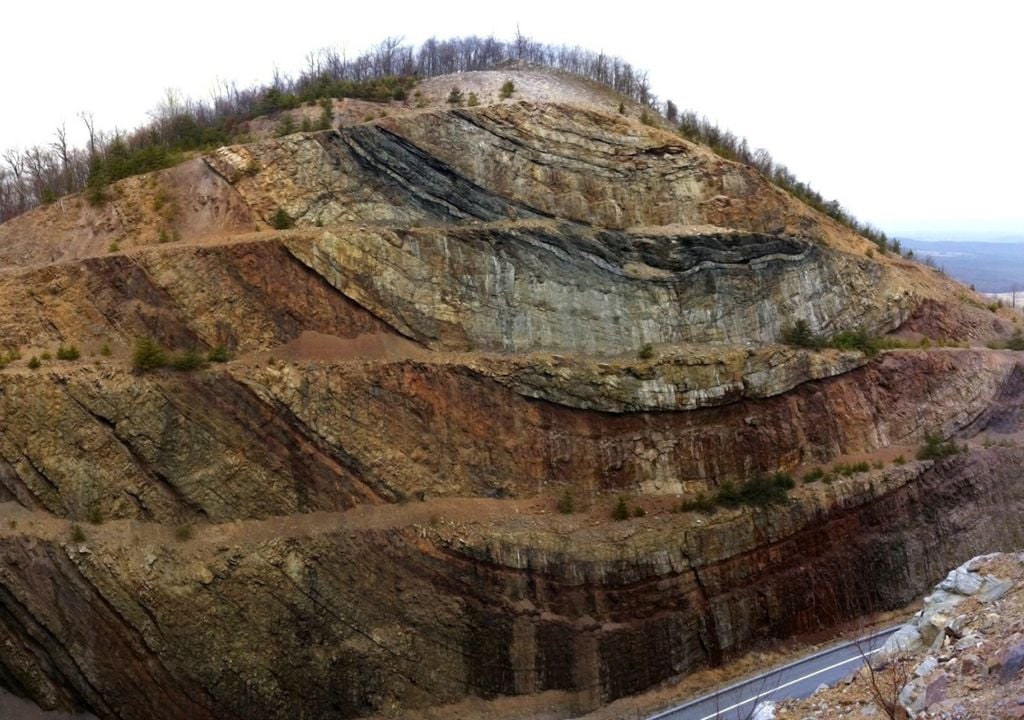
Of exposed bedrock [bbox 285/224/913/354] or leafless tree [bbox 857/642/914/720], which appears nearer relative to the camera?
leafless tree [bbox 857/642/914/720]

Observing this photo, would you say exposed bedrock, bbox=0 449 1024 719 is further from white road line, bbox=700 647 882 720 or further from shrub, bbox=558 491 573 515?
white road line, bbox=700 647 882 720

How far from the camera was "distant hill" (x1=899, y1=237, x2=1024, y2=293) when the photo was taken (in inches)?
2985

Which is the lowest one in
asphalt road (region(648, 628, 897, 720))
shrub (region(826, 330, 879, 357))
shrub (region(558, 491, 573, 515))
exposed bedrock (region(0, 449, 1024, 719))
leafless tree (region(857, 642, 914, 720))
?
asphalt road (region(648, 628, 897, 720))

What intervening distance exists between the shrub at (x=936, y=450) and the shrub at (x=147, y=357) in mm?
19947

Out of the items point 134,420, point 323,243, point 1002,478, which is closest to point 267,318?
point 323,243

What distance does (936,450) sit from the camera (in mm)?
19469

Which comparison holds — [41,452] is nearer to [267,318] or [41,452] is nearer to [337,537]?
[267,318]

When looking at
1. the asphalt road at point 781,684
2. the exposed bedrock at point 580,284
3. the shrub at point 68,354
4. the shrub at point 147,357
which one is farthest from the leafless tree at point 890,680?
the shrub at point 68,354

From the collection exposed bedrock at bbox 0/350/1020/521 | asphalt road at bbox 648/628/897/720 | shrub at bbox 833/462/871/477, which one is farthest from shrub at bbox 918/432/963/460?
asphalt road at bbox 648/628/897/720

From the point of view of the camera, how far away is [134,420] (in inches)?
591

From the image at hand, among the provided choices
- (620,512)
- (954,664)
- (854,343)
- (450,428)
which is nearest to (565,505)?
(620,512)

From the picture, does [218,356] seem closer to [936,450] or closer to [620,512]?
[620,512]

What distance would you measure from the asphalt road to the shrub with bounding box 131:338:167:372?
1322cm

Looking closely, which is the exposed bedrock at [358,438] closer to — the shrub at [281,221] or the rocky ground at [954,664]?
the shrub at [281,221]
